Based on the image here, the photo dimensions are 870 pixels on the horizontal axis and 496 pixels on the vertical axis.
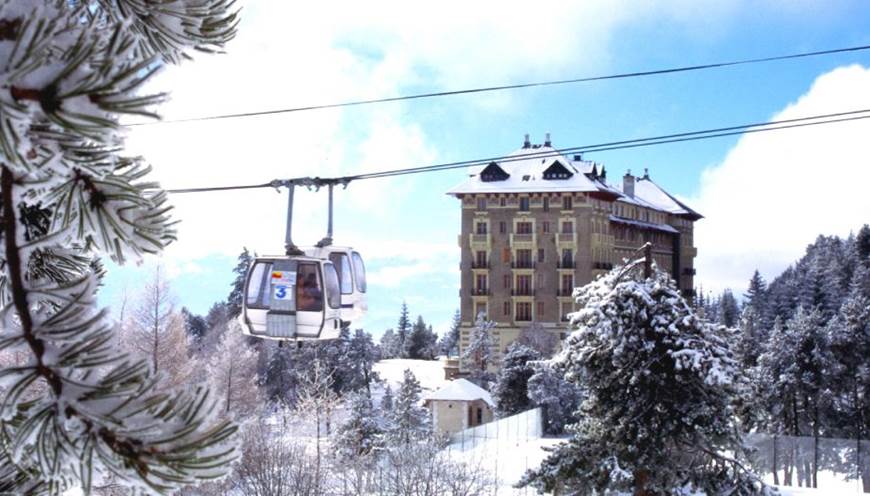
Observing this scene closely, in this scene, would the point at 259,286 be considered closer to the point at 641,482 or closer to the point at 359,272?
the point at 359,272

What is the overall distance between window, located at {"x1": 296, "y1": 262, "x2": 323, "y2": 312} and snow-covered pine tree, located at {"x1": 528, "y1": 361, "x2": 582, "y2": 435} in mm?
25104

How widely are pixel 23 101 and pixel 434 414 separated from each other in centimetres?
3767

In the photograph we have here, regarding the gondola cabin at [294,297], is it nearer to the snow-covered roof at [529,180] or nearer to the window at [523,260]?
the snow-covered roof at [529,180]

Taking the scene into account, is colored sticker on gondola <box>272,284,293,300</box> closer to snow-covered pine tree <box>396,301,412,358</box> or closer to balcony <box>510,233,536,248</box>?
balcony <box>510,233,536,248</box>

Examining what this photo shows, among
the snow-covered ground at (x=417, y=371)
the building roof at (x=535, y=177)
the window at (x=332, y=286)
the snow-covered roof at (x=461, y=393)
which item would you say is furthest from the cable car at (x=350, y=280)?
the snow-covered ground at (x=417, y=371)

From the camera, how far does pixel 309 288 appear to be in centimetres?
868

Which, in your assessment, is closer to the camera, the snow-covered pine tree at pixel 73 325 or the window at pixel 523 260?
the snow-covered pine tree at pixel 73 325

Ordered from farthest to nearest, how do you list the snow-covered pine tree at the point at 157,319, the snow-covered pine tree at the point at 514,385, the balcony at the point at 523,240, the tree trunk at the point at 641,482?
the balcony at the point at 523,240
the snow-covered pine tree at the point at 514,385
the snow-covered pine tree at the point at 157,319
the tree trunk at the point at 641,482

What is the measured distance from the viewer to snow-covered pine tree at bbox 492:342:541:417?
35.4 meters

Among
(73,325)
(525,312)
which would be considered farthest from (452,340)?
(73,325)

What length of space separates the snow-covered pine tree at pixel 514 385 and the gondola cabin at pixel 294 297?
27237 millimetres

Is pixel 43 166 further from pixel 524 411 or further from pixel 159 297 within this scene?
pixel 524 411

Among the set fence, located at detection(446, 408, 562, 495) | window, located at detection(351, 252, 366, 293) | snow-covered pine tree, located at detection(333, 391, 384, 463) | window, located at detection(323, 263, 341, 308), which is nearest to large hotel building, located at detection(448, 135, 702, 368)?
fence, located at detection(446, 408, 562, 495)

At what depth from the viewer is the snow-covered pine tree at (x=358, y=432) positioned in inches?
1152
